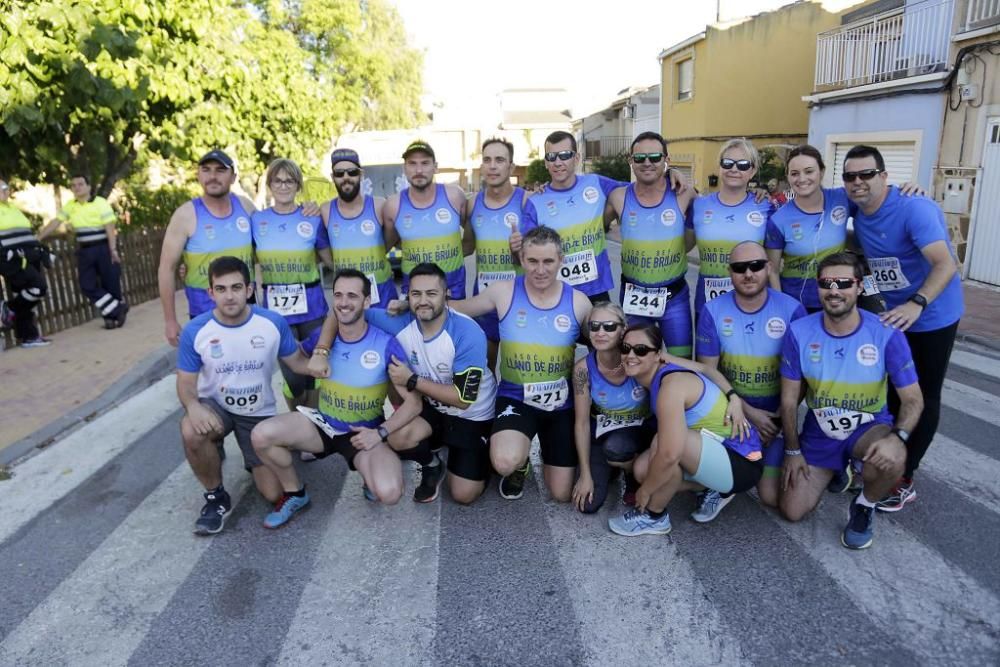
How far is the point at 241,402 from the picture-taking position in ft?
15.2

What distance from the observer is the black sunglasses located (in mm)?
5125

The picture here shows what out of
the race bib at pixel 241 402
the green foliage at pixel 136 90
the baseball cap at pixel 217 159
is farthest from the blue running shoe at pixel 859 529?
the green foliage at pixel 136 90

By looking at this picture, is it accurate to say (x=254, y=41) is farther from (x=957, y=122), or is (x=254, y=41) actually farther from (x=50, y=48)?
(x=957, y=122)

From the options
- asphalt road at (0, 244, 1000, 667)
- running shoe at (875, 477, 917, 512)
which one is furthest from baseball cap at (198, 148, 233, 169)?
running shoe at (875, 477, 917, 512)

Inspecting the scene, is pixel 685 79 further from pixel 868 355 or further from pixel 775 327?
pixel 868 355

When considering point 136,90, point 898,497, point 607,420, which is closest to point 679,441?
point 607,420

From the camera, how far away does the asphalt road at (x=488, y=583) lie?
10.6 ft

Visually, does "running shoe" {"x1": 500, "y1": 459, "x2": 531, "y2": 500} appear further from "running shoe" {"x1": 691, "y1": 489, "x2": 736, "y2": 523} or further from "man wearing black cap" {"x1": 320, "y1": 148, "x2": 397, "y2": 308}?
"man wearing black cap" {"x1": 320, "y1": 148, "x2": 397, "y2": 308}

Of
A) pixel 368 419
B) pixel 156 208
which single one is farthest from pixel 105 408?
pixel 156 208

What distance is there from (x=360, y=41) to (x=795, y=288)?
106ft

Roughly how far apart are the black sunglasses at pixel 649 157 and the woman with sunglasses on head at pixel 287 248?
242 cm

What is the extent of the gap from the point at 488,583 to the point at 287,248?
3002mm

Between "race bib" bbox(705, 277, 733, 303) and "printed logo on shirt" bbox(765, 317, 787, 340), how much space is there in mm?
719

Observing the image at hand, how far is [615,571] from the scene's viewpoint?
12.6 feet
